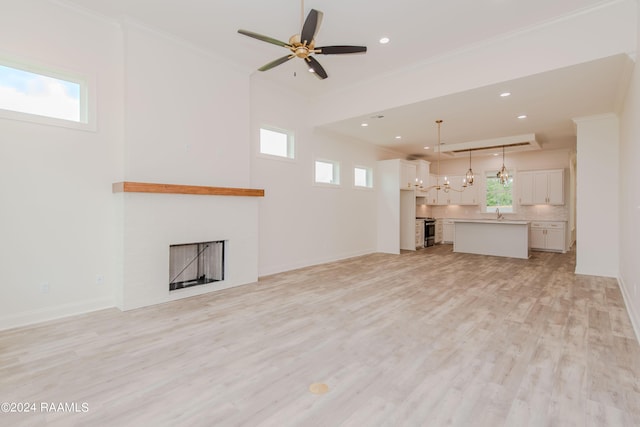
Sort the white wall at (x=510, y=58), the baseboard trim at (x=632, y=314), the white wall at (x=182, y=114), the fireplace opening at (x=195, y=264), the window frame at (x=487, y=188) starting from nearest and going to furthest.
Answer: the baseboard trim at (x=632, y=314) → the white wall at (x=510, y=58) → the white wall at (x=182, y=114) → the fireplace opening at (x=195, y=264) → the window frame at (x=487, y=188)

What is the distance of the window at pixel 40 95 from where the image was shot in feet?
10.9

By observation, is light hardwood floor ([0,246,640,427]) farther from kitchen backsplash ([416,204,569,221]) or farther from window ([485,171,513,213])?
window ([485,171,513,213])

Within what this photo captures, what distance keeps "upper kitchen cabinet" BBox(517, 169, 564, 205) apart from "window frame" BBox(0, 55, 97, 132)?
423 inches

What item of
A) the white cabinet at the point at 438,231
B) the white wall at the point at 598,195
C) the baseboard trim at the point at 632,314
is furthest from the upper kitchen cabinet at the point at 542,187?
the baseboard trim at the point at 632,314

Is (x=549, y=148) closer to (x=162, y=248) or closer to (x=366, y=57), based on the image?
(x=366, y=57)

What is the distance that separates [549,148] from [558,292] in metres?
6.25

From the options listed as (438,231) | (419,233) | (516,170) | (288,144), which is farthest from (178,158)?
(516,170)

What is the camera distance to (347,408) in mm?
1962

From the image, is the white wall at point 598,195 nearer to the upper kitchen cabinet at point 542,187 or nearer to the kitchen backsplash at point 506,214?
the upper kitchen cabinet at point 542,187

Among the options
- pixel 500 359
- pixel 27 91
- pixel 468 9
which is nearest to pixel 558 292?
pixel 500 359

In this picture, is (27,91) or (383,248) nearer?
(27,91)

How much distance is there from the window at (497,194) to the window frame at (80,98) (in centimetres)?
1054

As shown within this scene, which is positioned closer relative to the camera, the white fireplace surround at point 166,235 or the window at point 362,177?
the white fireplace surround at point 166,235

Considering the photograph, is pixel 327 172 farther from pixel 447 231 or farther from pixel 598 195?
pixel 447 231
